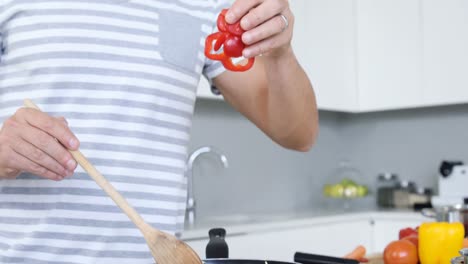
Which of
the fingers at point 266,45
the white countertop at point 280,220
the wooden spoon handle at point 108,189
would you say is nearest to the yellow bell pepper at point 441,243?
the fingers at point 266,45

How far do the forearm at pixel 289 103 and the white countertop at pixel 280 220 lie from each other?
1068mm

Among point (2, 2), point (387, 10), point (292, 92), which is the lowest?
point (292, 92)

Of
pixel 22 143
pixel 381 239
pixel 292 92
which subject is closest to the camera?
pixel 22 143

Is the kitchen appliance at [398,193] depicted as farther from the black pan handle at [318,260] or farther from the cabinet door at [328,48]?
the black pan handle at [318,260]

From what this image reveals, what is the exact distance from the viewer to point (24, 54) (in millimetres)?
987

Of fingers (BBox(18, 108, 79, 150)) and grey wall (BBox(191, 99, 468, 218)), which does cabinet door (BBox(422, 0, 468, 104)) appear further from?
fingers (BBox(18, 108, 79, 150))

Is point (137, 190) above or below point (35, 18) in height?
below

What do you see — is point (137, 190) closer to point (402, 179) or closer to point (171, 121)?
point (171, 121)

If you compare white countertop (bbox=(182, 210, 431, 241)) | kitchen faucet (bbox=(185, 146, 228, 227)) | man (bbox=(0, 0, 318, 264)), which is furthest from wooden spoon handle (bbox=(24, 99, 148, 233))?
kitchen faucet (bbox=(185, 146, 228, 227))

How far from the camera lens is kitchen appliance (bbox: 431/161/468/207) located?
9.71ft

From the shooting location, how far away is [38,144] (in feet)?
2.65

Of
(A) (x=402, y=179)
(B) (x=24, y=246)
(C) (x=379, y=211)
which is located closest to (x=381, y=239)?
(C) (x=379, y=211)

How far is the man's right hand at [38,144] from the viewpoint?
0.81 m

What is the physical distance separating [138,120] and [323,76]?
2.18 m
